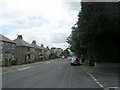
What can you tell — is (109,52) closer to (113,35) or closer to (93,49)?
(93,49)

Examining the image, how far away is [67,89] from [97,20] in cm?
2010

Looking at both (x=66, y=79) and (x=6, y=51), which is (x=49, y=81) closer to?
(x=66, y=79)

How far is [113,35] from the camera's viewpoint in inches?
1630

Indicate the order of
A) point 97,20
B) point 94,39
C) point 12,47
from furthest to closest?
point 12,47 → point 94,39 → point 97,20

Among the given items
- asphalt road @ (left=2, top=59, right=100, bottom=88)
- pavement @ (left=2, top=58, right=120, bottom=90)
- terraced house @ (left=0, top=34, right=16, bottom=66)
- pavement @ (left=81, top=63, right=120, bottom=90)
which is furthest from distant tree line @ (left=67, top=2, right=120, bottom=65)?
terraced house @ (left=0, top=34, right=16, bottom=66)

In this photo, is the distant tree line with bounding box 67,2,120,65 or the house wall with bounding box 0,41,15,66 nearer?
the distant tree line with bounding box 67,2,120,65

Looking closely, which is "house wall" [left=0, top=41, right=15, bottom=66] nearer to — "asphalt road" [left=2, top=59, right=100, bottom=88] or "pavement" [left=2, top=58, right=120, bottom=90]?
"pavement" [left=2, top=58, right=120, bottom=90]

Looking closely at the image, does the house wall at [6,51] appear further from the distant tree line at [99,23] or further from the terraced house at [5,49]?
the distant tree line at [99,23]

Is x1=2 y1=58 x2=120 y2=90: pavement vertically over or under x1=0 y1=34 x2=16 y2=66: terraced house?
under

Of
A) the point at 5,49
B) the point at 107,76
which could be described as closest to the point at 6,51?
the point at 5,49

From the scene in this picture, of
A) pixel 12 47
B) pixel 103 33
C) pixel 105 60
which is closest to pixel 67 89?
pixel 103 33

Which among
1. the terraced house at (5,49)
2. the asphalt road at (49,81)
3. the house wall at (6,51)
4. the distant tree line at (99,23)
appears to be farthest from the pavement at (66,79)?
the terraced house at (5,49)

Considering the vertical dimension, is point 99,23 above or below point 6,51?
above

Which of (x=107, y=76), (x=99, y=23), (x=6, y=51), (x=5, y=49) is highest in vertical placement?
(x=99, y=23)
